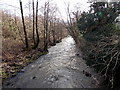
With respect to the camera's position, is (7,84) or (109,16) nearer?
(7,84)

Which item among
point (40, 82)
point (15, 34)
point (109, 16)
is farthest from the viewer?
point (15, 34)

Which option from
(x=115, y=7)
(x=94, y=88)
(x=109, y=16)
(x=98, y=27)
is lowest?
(x=94, y=88)

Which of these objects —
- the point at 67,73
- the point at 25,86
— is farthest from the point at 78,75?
the point at 25,86

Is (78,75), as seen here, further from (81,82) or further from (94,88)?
(94,88)

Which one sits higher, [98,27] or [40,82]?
[98,27]

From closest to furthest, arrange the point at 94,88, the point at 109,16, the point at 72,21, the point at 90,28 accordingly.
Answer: the point at 94,88, the point at 109,16, the point at 90,28, the point at 72,21

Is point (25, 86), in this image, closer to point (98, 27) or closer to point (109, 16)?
point (98, 27)

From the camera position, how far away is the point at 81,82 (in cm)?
735

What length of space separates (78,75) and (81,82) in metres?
0.97

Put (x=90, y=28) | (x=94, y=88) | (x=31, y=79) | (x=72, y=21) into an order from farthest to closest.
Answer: (x=72, y=21)
(x=90, y=28)
(x=31, y=79)
(x=94, y=88)

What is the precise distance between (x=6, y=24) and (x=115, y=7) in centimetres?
1614

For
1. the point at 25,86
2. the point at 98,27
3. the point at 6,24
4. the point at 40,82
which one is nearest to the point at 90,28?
the point at 98,27

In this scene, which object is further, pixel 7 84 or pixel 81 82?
pixel 7 84

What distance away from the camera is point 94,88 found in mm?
6910
